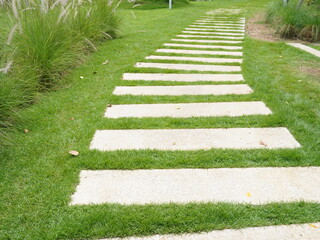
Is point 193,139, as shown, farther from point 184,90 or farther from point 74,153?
point 184,90

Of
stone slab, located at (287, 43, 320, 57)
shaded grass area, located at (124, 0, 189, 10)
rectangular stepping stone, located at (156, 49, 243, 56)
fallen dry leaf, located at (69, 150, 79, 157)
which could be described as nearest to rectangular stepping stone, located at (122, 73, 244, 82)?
rectangular stepping stone, located at (156, 49, 243, 56)

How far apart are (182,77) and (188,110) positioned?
1.11m

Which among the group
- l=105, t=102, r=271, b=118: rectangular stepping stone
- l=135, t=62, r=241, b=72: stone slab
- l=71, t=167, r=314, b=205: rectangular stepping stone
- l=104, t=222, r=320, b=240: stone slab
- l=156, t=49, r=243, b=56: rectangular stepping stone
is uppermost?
l=104, t=222, r=320, b=240: stone slab

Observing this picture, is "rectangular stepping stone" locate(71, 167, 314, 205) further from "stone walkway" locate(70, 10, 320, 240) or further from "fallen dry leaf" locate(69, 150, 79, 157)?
"fallen dry leaf" locate(69, 150, 79, 157)

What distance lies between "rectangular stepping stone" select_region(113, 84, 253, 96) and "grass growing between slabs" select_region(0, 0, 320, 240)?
147mm

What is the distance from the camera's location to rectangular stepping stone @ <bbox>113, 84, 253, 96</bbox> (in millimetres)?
3480

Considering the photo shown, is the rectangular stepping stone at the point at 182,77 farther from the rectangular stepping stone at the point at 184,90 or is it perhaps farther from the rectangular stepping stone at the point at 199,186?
the rectangular stepping stone at the point at 199,186

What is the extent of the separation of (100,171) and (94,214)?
1.45 ft

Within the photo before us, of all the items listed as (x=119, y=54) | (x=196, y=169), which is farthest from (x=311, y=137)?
(x=119, y=54)

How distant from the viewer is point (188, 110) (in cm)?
303

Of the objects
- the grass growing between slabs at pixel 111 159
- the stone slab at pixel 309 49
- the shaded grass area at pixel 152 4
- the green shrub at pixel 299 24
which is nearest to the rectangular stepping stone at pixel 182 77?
the grass growing between slabs at pixel 111 159

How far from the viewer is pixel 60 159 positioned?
2.17 m

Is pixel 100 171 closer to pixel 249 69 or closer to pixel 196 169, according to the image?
pixel 196 169

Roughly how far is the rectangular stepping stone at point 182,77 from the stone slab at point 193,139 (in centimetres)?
144
